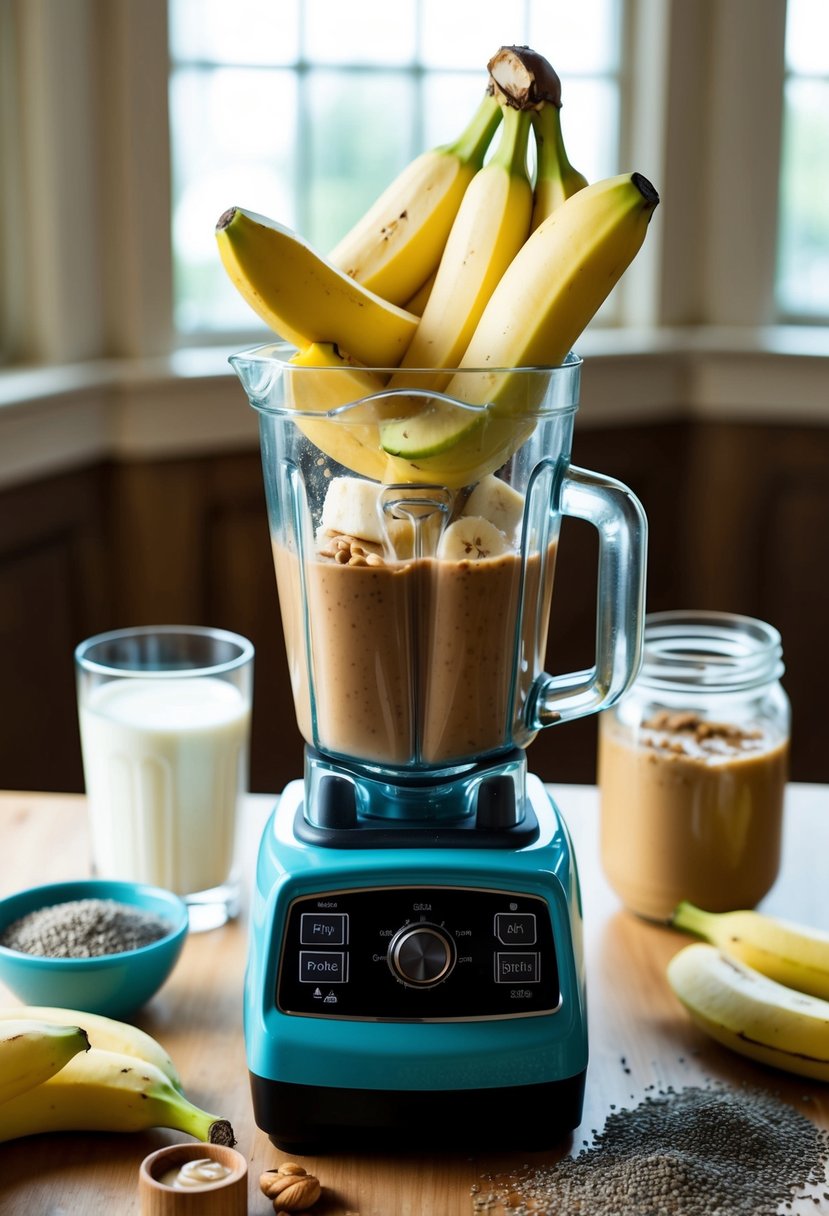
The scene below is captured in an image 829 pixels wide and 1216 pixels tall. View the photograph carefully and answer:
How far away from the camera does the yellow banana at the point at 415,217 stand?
86 cm

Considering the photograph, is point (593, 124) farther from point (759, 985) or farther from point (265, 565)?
point (759, 985)

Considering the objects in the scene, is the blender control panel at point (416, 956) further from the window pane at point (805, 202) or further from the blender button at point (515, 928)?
the window pane at point (805, 202)

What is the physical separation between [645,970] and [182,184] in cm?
147

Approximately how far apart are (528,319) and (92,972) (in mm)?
513

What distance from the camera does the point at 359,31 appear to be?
7.07ft

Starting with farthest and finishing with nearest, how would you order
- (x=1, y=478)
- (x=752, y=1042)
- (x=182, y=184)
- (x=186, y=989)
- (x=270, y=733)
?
(x=270, y=733) → (x=182, y=184) → (x=1, y=478) → (x=186, y=989) → (x=752, y=1042)

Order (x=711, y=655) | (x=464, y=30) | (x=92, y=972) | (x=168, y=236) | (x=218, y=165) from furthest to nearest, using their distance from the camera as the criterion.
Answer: (x=464, y=30), (x=218, y=165), (x=168, y=236), (x=711, y=655), (x=92, y=972)

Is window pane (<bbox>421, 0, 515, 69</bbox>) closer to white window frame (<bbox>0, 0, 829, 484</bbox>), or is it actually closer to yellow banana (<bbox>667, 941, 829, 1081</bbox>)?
white window frame (<bbox>0, 0, 829, 484</bbox>)

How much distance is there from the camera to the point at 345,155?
2.19m

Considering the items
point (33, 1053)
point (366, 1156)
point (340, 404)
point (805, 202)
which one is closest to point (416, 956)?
point (366, 1156)

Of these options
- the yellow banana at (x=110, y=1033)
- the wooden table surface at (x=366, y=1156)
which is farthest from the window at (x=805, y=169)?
the yellow banana at (x=110, y=1033)

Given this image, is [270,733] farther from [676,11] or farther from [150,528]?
[676,11]

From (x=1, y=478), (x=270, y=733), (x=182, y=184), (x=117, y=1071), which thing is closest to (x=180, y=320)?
(x=182, y=184)

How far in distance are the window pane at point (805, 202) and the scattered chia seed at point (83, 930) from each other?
1.88m
